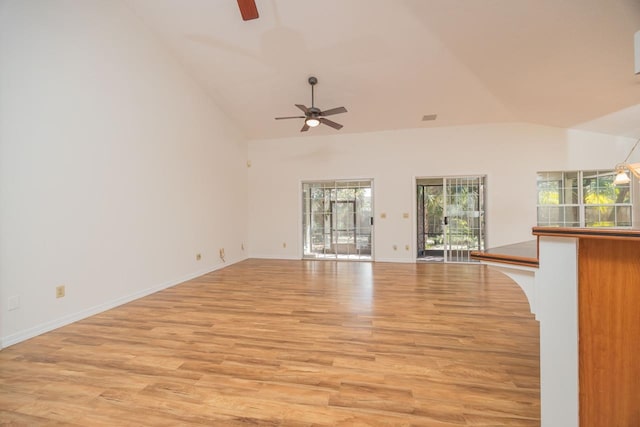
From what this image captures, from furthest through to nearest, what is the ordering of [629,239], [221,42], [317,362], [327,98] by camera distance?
[327,98], [221,42], [317,362], [629,239]

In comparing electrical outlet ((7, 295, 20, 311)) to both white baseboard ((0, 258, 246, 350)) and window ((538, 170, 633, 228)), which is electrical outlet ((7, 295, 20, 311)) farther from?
window ((538, 170, 633, 228))

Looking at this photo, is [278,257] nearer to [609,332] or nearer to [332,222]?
[332,222]

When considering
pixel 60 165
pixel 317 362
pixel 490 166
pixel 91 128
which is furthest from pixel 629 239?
pixel 490 166

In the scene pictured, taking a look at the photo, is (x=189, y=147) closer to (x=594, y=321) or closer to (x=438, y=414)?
(x=438, y=414)

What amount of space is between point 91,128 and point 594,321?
14.7 ft

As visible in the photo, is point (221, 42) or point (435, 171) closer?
point (221, 42)

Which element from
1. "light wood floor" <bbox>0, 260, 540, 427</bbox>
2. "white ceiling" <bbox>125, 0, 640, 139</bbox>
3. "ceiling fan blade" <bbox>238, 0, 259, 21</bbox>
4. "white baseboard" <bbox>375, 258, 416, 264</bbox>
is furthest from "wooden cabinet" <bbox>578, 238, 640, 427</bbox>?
"white baseboard" <bbox>375, 258, 416, 264</bbox>

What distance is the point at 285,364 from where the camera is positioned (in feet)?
6.54

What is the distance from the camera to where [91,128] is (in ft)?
10.2

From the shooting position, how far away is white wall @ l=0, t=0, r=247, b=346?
2.44m

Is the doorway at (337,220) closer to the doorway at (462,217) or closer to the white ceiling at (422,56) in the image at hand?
the doorway at (462,217)

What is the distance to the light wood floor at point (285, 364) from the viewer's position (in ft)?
4.96

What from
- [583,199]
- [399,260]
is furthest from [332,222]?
[583,199]

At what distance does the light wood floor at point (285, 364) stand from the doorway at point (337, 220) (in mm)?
3115
